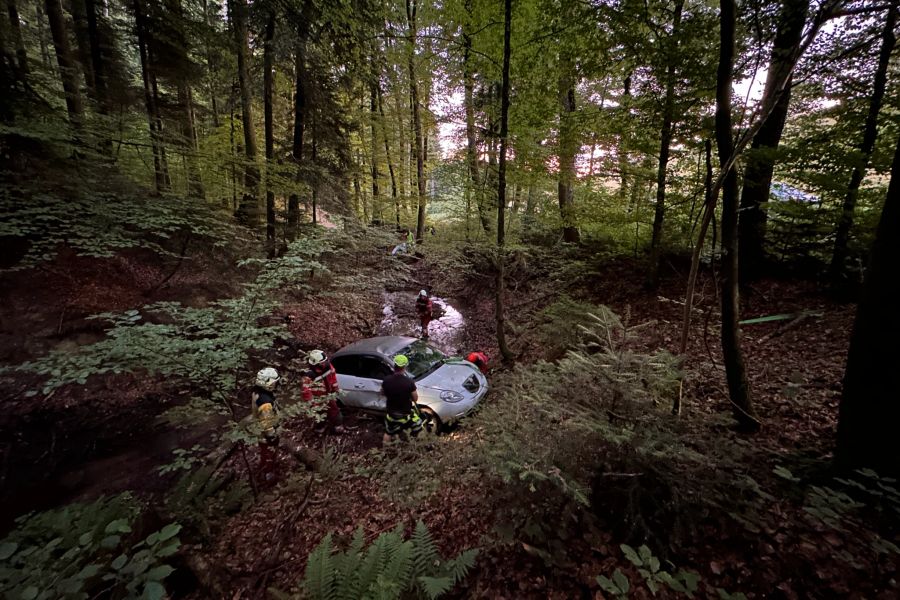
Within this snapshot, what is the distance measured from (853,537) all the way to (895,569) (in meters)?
0.22

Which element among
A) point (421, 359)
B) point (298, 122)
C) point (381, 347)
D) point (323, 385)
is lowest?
point (323, 385)

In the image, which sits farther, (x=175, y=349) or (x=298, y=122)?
(x=298, y=122)

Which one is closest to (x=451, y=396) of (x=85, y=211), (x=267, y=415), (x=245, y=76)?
(x=267, y=415)

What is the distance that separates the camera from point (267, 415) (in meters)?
4.94

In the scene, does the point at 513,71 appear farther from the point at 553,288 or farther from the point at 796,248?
the point at 796,248

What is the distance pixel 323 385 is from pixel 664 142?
9.01 metres

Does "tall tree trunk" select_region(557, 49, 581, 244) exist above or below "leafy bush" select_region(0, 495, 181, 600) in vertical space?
above

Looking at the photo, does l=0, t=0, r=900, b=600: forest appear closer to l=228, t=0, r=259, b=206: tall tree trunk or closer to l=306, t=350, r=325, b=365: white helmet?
l=306, t=350, r=325, b=365: white helmet

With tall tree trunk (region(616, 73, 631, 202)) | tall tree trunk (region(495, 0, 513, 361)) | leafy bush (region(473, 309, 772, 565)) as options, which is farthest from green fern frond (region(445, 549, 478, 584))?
tall tree trunk (region(616, 73, 631, 202))

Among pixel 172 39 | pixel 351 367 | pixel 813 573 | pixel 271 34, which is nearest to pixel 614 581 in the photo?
pixel 813 573

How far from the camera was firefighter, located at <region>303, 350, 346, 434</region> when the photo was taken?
18.7 ft

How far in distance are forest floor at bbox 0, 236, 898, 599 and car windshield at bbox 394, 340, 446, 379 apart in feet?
4.90

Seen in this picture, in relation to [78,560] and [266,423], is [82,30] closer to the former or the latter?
[266,423]

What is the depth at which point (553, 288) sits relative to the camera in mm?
11344
